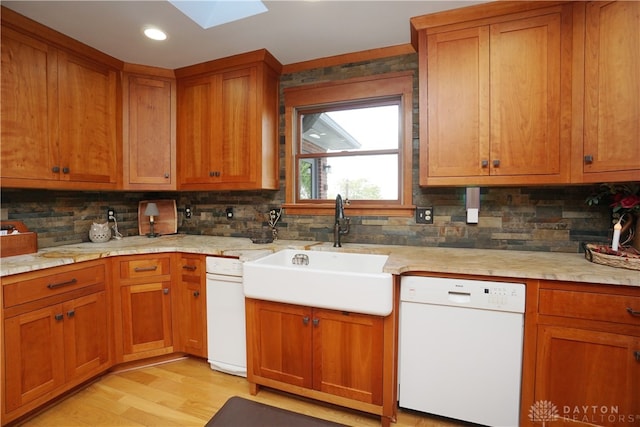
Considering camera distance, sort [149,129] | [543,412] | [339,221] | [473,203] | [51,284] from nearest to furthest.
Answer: [543,412] < [51,284] < [473,203] < [339,221] < [149,129]

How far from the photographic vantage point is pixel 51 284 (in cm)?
167

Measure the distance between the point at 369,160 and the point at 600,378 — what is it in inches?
71.0

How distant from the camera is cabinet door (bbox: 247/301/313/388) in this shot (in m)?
1.68

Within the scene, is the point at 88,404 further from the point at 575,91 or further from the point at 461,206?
the point at 575,91

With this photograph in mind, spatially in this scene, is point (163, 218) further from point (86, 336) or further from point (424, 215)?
point (424, 215)

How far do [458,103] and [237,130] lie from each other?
161cm

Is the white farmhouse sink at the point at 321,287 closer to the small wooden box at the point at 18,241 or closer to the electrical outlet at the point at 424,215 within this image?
the electrical outlet at the point at 424,215

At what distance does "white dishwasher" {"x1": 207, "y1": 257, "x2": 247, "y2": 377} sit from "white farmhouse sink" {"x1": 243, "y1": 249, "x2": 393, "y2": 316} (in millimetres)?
276

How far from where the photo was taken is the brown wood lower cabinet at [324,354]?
154cm

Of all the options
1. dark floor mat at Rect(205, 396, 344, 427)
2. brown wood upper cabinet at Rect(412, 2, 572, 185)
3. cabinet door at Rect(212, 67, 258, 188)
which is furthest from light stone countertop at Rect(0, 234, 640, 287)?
dark floor mat at Rect(205, 396, 344, 427)

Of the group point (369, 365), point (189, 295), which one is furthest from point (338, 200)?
point (189, 295)

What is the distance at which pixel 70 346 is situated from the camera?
Answer: 1.77m

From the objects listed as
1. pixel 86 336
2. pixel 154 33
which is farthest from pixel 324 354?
pixel 154 33

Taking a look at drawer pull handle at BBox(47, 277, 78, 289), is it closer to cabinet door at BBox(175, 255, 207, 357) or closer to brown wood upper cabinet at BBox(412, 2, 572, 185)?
cabinet door at BBox(175, 255, 207, 357)
